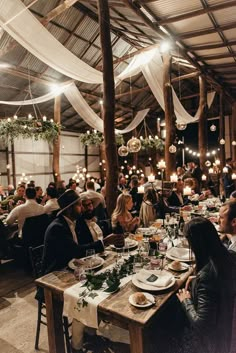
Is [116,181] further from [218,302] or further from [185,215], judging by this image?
[218,302]

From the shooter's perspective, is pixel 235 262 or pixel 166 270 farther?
pixel 166 270

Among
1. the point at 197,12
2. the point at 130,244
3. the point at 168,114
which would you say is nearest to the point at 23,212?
the point at 130,244

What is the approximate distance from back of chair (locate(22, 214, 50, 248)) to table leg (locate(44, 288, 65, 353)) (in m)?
1.86

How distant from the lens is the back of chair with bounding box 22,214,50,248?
12.0ft

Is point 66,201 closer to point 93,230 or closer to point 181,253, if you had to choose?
point 93,230

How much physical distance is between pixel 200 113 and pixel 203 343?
7.83 m

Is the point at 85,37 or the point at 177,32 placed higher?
the point at 85,37

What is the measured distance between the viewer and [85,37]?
8281mm

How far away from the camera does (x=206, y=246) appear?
5.08 feet

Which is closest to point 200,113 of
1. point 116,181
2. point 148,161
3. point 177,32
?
point 177,32

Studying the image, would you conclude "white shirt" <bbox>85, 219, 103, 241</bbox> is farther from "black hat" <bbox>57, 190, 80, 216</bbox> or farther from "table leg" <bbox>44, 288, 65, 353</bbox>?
"table leg" <bbox>44, 288, 65, 353</bbox>

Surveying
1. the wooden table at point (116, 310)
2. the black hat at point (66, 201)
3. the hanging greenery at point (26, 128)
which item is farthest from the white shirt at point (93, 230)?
the hanging greenery at point (26, 128)

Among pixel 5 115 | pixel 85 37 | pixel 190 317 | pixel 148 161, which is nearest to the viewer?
pixel 190 317

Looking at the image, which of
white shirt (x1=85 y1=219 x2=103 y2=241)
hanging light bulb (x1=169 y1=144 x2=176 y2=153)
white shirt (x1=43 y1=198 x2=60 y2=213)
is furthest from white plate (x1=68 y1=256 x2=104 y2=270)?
hanging light bulb (x1=169 y1=144 x2=176 y2=153)
